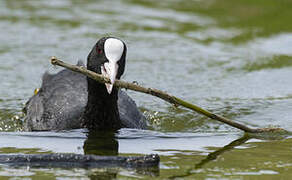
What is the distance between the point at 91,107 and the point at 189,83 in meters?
2.78

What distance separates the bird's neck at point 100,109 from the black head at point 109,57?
1.00 ft

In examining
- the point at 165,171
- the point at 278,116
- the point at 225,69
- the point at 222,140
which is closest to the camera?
the point at 165,171

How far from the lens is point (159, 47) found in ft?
34.0

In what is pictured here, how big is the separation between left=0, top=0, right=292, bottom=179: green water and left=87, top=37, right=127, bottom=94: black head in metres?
0.58

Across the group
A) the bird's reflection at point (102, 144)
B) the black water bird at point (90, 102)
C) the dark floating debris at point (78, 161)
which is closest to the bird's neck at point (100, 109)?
the black water bird at point (90, 102)

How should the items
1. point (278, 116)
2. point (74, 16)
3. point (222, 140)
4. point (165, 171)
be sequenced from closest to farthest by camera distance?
1. point (165, 171)
2. point (222, 140)
3. point (278, 116)
4. point (74, 16)

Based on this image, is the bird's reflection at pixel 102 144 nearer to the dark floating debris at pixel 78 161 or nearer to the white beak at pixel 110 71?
the white beak at pixel 110 71

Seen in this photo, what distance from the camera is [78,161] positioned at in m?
4.50

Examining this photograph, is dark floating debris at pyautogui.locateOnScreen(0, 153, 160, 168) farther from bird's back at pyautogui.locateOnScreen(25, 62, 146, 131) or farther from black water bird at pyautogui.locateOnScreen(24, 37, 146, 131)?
bird's back at pyautogui.locateOnScreen(25, 62, 146, 131)

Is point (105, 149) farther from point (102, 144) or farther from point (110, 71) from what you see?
point (110, 71)

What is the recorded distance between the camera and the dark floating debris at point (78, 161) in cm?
449

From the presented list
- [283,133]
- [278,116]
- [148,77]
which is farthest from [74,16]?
[283,133]

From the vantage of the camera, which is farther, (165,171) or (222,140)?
(222,140)

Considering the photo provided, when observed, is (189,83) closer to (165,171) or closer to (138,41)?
(138,41)
